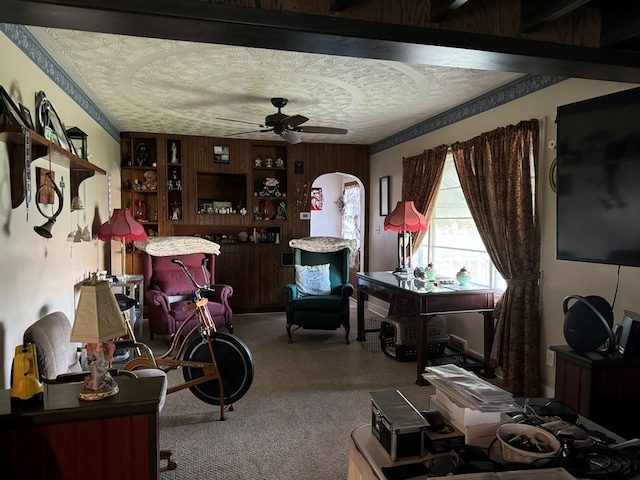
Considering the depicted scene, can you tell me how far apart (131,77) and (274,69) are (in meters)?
1.21

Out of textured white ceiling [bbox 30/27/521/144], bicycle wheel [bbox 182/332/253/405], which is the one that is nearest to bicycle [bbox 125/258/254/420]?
bicycle wheel [bbox 182/332/253/405]

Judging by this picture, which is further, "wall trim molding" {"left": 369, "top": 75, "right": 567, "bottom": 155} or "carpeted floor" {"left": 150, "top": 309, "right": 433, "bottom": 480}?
"wall trim molding" {"left": 369, "top": 75, "right": 567, "bottom": 155}

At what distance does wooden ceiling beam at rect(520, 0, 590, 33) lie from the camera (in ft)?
5.66

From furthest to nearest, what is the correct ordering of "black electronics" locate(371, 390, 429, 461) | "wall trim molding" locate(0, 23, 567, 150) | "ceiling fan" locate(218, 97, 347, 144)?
"ceiling fan" locate(218, 97, 347, 144)
"wall trim molding" locate(0, 23, 567, 150)
"black electronics" locate(371, 390, 429, 461)

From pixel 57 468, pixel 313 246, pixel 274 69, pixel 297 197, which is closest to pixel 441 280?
pixel 313 246

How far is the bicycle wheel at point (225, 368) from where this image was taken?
301cm

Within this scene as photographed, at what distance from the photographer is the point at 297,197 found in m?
6.54

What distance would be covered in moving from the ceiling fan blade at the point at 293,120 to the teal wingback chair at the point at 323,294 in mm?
1893

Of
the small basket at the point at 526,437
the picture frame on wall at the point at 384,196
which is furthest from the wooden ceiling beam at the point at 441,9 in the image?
the picture frame on wall at the point at 384,196

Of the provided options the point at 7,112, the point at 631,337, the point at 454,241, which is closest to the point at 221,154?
the point at 454,241

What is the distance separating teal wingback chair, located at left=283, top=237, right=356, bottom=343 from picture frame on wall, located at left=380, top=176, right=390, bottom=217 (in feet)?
2.84

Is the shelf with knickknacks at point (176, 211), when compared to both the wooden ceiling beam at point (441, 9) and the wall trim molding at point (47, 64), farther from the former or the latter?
the wooden ceiling beam at point (441, 9)

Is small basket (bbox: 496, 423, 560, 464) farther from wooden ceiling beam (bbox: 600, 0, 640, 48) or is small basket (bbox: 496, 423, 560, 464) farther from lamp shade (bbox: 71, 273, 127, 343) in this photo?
wooden ceiling beam (bbox: 600, 0, 640, 48)

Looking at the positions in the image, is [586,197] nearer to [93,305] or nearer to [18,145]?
[93,305]
